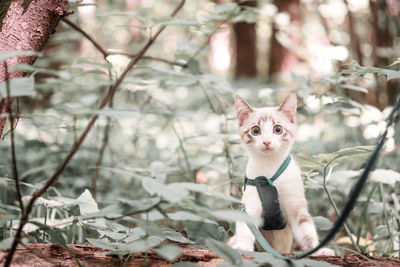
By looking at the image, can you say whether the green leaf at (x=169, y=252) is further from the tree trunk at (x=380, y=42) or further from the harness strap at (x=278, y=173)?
the tree trunk at (x=380, y=42)

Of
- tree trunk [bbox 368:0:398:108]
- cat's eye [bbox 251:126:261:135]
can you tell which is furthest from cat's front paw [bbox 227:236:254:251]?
tree trunk [bbox 368:0:398:108]

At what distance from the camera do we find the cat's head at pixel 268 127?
90 centimetres

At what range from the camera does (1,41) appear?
0.97 metres

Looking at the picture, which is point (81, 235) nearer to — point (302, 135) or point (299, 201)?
point (299, 201)

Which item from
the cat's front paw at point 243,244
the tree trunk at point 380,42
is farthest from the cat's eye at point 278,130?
the tree trunk at point 380,42

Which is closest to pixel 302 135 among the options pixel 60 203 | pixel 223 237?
pixel 223 237

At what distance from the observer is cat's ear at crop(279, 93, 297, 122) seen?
936 millimetres

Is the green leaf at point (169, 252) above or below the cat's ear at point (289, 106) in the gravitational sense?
below

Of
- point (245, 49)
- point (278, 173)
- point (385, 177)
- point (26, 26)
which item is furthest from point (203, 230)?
point (245, 49)

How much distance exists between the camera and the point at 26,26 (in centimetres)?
100

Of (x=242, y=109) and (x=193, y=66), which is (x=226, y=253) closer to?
(x=242, y=109)

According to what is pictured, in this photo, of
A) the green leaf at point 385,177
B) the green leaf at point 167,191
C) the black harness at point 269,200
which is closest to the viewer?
the green leaf at point 167,191

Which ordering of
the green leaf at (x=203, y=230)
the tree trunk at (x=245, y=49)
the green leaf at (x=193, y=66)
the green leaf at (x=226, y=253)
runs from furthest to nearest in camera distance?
the tree trunk at (x=245, y=49)
the green leaf at (x=193, y=66)
the green leaf at (x=203, y=230)
the green leaf at (x=226, y=253)

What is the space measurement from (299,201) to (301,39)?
363 cm
